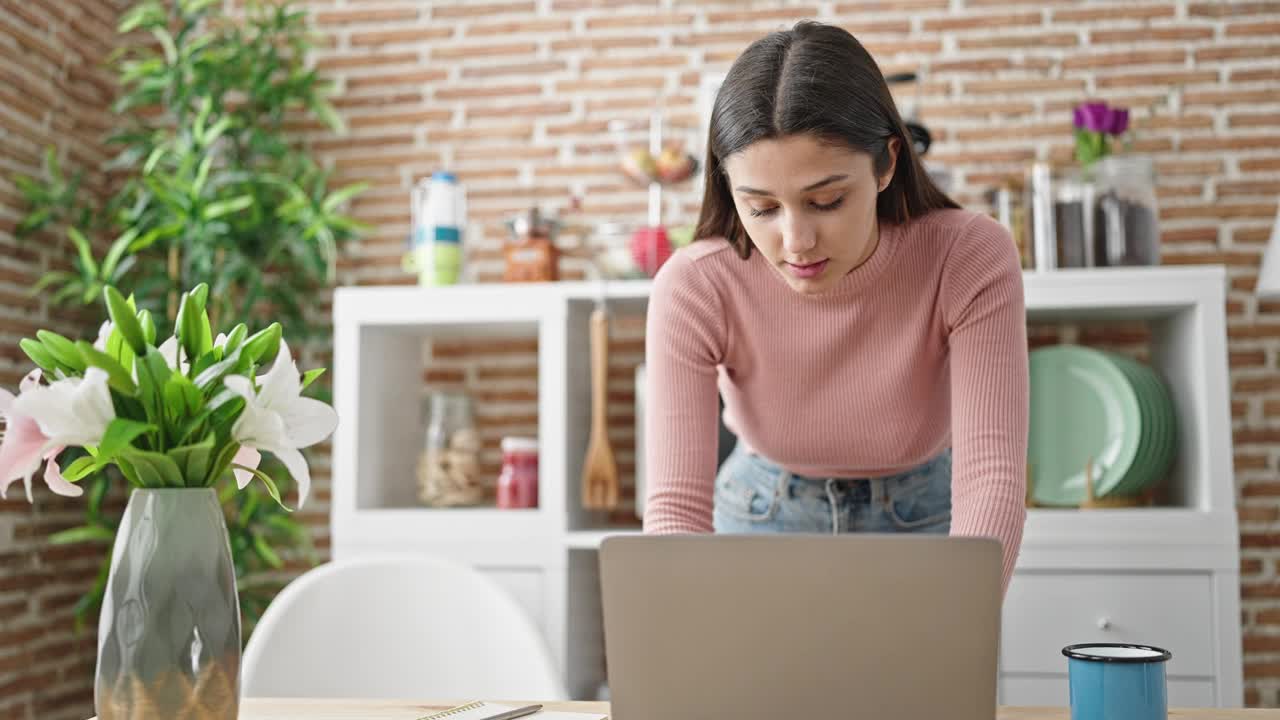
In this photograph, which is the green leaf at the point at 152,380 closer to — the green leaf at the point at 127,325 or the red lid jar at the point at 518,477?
the green leaf at the point at 127,325

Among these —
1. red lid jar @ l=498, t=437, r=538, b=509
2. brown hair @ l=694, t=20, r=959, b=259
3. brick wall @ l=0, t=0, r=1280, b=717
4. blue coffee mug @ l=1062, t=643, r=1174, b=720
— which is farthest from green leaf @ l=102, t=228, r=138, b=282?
blue coffee mug @ l=1062, t=643, r=1174, b=720

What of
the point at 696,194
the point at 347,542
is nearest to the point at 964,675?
the point at 347,542

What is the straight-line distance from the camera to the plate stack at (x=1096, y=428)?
8.25 ft

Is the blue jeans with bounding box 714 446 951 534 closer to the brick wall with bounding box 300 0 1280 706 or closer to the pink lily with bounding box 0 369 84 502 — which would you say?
the pink lily with bounding box 0 369 84 502

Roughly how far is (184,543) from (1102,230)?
210cm

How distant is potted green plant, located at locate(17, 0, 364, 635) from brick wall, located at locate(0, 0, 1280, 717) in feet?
0.38

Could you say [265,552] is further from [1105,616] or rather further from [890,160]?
[890,160]

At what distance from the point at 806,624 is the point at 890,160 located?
713 millimetres

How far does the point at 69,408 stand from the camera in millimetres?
918

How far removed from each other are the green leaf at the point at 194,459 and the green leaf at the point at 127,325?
0.09 metres

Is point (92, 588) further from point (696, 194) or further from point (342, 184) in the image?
point (696, 194)

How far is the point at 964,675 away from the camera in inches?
33.2

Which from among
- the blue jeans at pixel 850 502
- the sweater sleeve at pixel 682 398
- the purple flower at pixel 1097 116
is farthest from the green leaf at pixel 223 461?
the purple flower at pixel 1097 116

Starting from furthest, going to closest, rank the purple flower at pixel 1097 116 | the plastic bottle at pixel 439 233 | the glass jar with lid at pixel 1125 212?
1. the plastic bottle at pixel 439 233
2. the purple flower at pixel 1097 116
3. the glass jar with lid at pixel 1125 212
